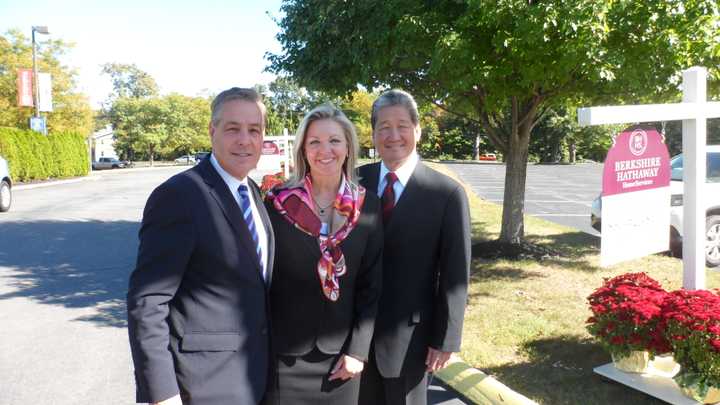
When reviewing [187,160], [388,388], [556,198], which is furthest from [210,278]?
[187,160]

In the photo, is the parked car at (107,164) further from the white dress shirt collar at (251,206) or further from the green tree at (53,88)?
the white dress shirt collar at (251,206)

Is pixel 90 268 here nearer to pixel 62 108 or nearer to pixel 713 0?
pixel 713 0

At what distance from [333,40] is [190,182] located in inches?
245

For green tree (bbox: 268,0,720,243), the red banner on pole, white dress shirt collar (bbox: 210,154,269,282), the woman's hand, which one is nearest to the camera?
white dress shirt collar (bbox: 210,154,269,282)

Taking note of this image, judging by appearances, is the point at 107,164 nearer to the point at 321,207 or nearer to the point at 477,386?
the point at 477,386

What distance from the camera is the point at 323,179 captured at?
7.59 feet

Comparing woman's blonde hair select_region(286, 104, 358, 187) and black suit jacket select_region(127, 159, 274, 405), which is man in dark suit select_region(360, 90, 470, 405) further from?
black suit jacket select_region(127, 159, 274, 405)

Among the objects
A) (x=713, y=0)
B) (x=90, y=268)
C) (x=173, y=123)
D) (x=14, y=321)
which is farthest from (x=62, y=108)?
(x=713, y=0)

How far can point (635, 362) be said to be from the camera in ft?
12.7

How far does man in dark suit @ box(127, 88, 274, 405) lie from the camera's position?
1820mm

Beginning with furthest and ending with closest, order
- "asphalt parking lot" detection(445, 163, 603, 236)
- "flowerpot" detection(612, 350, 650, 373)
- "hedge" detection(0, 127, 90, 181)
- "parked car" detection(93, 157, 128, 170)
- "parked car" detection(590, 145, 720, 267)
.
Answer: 1. "parked car" detection(93, 157, 128, 170)
2. "hedge" detection(0, 127, 90, 181)
3. "asphalt parking lot" detection(445, 163, 603, 236)
4. "parked car" detection(590, 145, 720, 267)
5. "flowerpot" detection(612, 350, 650, 373)

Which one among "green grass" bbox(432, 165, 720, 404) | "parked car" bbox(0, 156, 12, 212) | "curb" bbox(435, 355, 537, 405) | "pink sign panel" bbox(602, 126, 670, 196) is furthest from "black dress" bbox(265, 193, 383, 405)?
"parked car" bbox(0, 156, 12, 212)

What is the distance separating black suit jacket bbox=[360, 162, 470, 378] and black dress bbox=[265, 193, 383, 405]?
0.50 feet

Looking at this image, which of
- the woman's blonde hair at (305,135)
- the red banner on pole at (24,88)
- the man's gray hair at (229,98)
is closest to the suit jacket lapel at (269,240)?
the woman's blonde hair at (305,135)
